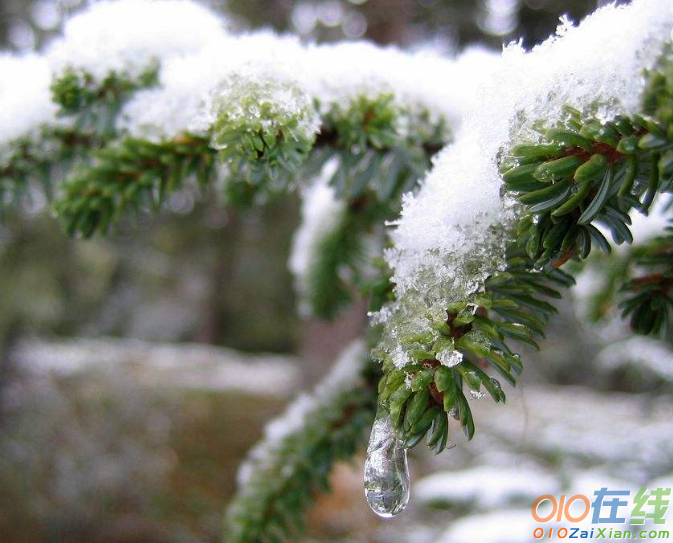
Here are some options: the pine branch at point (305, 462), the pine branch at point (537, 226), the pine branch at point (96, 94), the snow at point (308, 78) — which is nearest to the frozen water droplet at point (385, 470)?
the pine branch at point (537, 226)

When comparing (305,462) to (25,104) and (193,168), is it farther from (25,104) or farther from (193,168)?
(25,104)

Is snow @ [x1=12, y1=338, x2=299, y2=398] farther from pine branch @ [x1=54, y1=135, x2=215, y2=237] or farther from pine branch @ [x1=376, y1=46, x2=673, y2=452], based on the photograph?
pine branch @ [x1=376, y1=46, x2=673, y2=452]

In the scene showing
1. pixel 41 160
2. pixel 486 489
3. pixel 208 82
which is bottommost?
pixel 486 489

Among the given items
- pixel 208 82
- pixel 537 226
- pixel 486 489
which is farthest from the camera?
pixel 486 489

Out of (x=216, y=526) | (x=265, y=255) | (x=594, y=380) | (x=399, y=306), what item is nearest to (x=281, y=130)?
(x=399, y=306)

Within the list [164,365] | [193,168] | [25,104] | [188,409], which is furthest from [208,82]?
[164,365]
